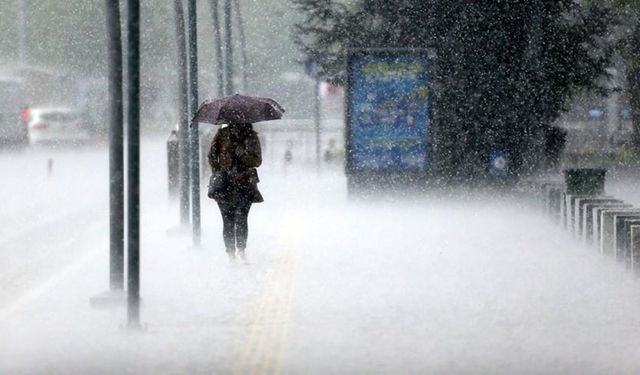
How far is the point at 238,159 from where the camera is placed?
668 inches

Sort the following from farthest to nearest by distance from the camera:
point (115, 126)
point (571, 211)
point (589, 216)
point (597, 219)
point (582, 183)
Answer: point (582, 183) < point (571, 211) < point (589, 216) < point (597, 219) < point (115, 126)

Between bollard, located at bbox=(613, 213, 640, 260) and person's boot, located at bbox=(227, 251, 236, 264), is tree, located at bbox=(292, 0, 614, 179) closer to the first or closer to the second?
bollard, located at bbox=(613, 213, 640, 260)

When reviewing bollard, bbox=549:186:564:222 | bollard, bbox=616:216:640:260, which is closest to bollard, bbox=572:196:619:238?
bollard, bbox=549:186:564:222

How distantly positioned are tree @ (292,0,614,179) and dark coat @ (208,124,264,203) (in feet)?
39.7

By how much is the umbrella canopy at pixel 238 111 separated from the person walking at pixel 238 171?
7.1 inches

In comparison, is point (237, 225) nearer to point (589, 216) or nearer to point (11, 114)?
point (589, 216)

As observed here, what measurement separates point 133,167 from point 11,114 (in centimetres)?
4243

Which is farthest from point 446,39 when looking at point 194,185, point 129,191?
point 129,191

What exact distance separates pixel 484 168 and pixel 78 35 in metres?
58.4

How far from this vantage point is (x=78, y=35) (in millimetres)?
84688

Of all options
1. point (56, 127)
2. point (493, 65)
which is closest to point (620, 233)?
point (493, 65)

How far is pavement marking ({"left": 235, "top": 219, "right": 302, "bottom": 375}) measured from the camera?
34.7 ft

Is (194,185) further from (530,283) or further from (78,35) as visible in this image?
(78,35)

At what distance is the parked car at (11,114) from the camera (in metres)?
52.4
